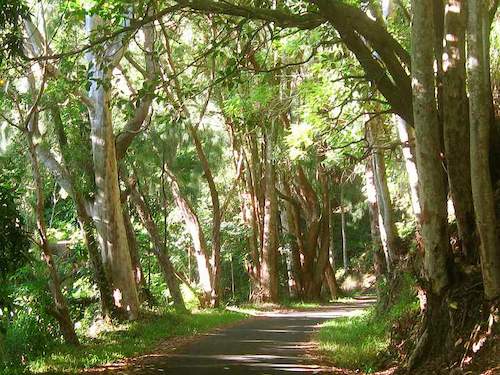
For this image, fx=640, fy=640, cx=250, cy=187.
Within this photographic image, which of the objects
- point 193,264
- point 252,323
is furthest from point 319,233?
point 252,323

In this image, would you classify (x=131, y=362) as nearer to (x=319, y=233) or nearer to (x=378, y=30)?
(x=378, y=30)

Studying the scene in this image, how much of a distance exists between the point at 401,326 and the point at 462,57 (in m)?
4.46

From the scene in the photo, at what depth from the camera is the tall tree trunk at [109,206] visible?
55.7 ft

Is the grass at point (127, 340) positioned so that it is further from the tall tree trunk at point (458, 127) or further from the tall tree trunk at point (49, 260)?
the tall tree trunk at point (458, 127)

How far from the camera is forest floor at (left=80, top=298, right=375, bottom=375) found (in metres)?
10.7

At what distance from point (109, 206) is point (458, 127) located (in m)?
10.7

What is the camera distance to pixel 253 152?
2919 cm

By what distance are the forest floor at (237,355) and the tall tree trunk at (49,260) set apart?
1724 millimetres

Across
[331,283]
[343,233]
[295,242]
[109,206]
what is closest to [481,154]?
[109,206]

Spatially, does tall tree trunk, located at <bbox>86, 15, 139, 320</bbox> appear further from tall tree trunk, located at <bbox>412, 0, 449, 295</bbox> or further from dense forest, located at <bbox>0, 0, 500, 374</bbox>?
tall tree trunk, located at <bbox>412, 0, 449, 295</bbox>

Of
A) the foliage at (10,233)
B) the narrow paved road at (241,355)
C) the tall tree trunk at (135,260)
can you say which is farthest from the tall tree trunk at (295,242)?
the foliage at (10,233)

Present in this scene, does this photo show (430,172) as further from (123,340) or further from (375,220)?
(375,220)

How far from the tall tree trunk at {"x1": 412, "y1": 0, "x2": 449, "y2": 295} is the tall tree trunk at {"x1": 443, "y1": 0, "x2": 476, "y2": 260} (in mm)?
174

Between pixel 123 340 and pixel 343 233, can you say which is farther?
pixel 343 233
